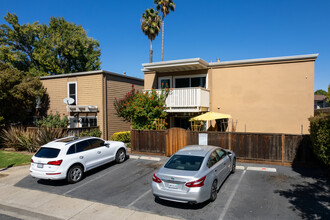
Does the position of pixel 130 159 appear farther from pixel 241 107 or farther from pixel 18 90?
pixel 18 90

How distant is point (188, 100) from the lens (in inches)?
574

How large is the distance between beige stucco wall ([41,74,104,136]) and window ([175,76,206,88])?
6136mm

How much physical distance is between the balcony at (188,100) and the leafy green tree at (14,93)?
11.4 m

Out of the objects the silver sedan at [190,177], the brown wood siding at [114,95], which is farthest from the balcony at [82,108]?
the silver sedan at [190,177]

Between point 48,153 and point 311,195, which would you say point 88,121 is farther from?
point 311,195

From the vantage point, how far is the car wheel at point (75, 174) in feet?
29.9

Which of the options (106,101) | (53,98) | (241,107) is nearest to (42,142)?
(106,101)

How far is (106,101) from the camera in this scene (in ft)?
59.0

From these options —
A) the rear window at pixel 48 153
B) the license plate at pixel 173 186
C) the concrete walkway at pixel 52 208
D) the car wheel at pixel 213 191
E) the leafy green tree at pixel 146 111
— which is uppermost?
the leafy green tree at pixel 146 111

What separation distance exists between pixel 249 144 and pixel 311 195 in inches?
165

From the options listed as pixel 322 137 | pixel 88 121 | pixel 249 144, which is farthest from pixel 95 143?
pixel 322 137

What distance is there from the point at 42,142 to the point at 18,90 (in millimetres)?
5687

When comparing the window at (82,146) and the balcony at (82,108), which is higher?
the balcony at (82,108)

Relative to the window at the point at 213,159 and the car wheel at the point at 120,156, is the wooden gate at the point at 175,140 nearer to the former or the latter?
the car wheel at the point at 120,156
